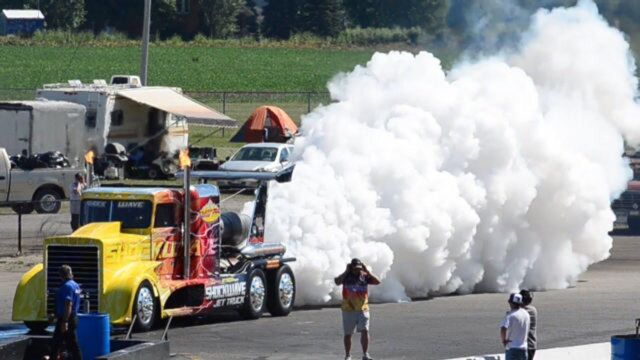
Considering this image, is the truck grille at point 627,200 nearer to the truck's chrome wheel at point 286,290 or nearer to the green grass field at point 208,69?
the truck's chrome wheel at point 286,290

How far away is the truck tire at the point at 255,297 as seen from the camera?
26.0 meters

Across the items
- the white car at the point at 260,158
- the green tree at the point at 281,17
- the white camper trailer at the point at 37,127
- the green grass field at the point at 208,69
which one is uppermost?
the green tree at the point at 281,17

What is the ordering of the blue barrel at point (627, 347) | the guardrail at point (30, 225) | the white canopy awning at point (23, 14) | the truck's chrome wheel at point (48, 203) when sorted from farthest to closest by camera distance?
the white canopy awning at point (23, 14), the truck's chrome wheel at point (48, 203), the guardrail at point (30, 225), the blue barrel at point (627, 347)

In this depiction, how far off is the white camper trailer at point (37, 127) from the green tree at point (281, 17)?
38869mm

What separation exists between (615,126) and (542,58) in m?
2.14

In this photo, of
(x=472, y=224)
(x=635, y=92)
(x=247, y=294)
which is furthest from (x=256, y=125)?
(x=247, y=294)

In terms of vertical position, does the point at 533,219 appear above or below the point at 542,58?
below

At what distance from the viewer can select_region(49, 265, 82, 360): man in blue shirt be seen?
20.5m

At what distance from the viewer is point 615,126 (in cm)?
3419

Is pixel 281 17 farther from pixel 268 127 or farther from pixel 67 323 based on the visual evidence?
pixel 67 323

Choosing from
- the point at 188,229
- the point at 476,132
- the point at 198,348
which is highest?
the point at 476,132

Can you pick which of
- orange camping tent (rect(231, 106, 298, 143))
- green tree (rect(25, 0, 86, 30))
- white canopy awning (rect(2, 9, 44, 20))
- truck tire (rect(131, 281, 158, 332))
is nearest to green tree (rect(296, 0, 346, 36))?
orange camping tent (rect(231, 106, 298, 143))

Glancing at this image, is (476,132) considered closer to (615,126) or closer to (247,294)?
(615,126)

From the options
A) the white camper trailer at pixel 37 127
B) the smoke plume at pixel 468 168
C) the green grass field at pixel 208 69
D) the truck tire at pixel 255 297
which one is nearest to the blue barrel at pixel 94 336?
the truck tire at pixel 255 297
